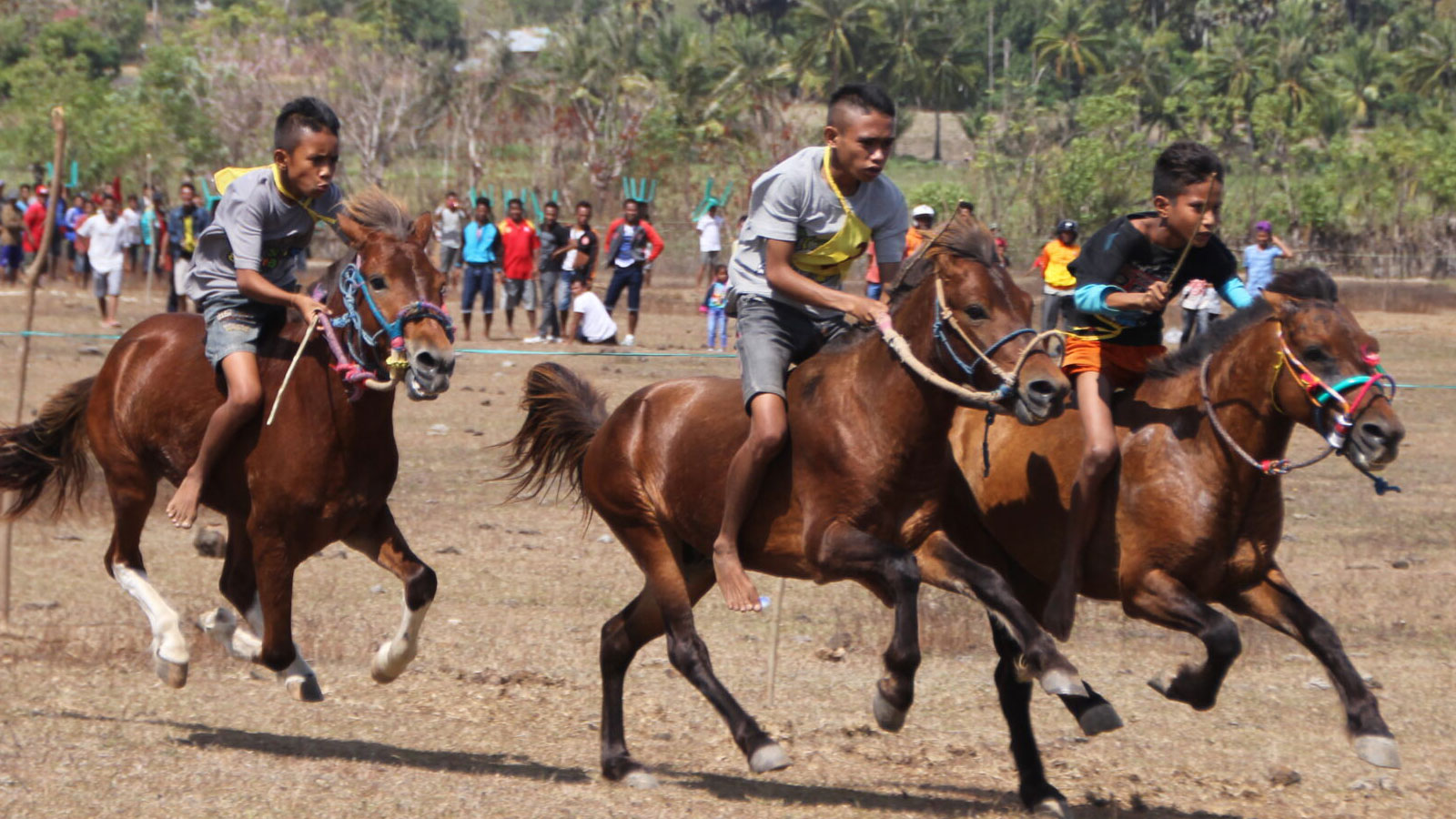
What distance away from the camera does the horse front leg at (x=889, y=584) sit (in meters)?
5.86

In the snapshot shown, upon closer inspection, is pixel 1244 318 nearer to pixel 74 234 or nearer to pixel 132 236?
pixel 132 236

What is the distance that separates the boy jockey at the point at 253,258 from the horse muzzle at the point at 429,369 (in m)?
0.71

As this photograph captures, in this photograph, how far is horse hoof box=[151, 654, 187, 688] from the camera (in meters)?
6.99

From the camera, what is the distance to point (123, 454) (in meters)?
7.57

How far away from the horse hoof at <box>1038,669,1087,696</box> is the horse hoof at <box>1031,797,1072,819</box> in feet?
3.34

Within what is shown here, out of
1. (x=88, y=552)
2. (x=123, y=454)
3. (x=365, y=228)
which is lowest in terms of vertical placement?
(x=88, y=552)

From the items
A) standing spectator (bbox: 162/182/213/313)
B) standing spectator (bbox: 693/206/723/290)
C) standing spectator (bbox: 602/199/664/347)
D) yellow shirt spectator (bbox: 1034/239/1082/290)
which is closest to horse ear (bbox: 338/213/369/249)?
yellow shirt spectator (bbox: 1034/239/1082/290)

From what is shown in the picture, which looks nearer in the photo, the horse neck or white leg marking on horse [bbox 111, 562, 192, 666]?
the horse neck

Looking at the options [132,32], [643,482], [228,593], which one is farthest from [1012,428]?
[132,32]

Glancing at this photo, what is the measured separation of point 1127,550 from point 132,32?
116 meters

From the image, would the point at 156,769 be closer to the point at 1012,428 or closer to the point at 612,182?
the point at 1012,428

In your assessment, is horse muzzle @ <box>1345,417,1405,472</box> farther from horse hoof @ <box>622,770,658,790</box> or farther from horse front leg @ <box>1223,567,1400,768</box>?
horse hoof @ <box>622,770,658,790</box>

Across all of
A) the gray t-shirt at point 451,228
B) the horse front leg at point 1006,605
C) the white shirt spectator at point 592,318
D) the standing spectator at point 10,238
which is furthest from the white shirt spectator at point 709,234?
the horse front leg at point 1006,605

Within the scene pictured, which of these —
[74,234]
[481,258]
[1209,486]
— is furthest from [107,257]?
[1209,486]
